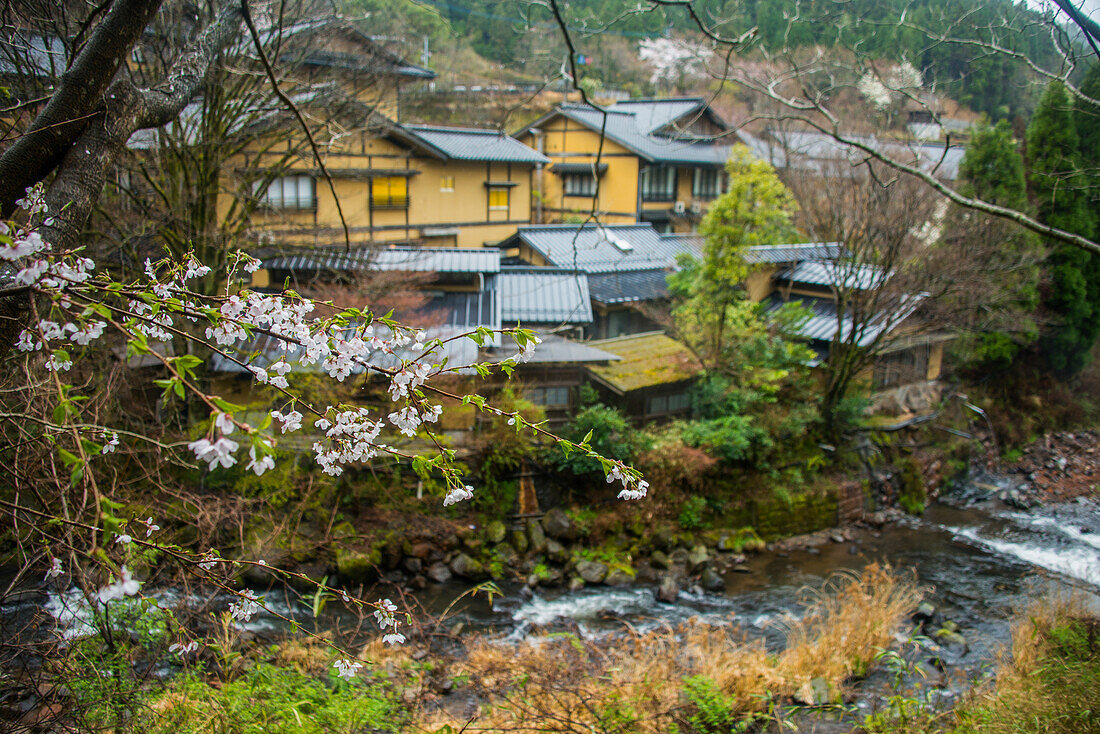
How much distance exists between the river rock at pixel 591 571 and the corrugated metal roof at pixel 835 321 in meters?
7.03

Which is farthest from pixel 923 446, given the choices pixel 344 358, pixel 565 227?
pixel 344 358

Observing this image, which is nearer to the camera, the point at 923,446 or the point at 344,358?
the point at 344,358

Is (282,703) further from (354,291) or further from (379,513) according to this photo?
(354,291)

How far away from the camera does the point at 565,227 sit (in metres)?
18.1

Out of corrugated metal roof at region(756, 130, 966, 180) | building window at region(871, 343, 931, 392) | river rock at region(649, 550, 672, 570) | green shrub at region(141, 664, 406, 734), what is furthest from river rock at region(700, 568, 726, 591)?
corrugated metal roof at region(756, 130, 966, 180)

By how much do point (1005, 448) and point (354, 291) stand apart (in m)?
15.8

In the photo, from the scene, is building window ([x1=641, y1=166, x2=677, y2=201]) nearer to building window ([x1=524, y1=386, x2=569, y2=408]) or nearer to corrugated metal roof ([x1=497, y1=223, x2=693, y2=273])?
corrugated metal roof ([x1=497, y1=223, x2=693, y2=273])

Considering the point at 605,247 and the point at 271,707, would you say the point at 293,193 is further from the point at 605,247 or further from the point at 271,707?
the point at 271,707

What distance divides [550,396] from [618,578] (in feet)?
11.3

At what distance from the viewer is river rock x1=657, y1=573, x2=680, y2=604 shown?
10180 mm

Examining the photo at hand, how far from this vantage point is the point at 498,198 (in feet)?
63.5

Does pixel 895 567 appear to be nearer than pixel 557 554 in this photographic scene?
No

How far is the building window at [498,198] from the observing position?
62.9 feet

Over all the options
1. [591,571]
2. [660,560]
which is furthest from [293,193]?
[660,560]
